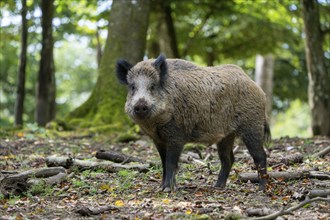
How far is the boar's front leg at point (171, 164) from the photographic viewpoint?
709 centimetres

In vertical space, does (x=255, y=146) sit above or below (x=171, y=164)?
above

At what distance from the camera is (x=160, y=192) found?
23.2 ft

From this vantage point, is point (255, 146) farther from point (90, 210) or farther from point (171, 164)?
point (90, 210)

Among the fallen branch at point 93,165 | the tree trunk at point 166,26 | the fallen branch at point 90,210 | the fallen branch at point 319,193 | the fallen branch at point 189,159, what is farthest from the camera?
the tree trunk at point 166,26

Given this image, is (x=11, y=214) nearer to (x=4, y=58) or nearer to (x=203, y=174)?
(x=203, y=174)

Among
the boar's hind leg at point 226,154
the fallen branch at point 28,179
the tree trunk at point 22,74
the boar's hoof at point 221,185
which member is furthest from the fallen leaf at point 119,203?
the tree trunk at point 22,74

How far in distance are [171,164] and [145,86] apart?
105cm

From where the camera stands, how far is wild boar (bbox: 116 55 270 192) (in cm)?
715

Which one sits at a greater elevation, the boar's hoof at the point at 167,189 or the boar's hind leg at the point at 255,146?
the boar's hind leg at the point at 255,146

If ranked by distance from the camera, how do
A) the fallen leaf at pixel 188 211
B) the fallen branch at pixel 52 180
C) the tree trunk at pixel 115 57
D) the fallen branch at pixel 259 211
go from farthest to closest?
the tree trunk at pixel 115 57 → the fallen branch at pixel 52 180 → the fallen leaf at pixel 188 211 → the fallen branch at pixel 259 211

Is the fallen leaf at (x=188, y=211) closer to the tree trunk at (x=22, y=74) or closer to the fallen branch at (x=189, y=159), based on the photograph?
the fallen branch at (x=189, y=159)

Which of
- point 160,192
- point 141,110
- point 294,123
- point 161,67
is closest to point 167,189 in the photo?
point 160,192

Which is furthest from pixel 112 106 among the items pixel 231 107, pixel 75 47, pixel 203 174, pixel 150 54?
pixel 75 47

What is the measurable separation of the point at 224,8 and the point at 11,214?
1414 cm
